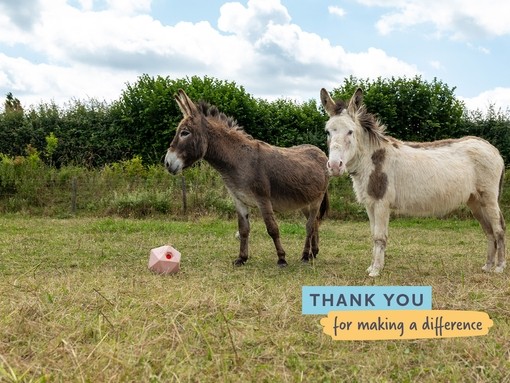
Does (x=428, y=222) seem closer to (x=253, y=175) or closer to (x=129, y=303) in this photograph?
(x=253, y=175)

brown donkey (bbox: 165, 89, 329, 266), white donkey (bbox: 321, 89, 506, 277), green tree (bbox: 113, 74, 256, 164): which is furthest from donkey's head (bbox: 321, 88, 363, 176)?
green tree (bbox: 113, 74, 256, 164)

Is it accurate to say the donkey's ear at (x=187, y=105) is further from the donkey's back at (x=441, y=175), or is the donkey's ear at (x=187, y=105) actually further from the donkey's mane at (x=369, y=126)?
the donkey's back at (x=441, y=175)

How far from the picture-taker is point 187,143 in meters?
6.83

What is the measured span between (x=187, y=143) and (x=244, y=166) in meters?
0.82

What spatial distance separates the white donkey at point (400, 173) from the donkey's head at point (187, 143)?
172cm

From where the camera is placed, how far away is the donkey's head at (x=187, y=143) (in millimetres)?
6824

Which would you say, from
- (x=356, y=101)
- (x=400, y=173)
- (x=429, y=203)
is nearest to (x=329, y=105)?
(x=356, y=101)

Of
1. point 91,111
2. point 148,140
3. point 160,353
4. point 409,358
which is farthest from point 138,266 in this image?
point 91,111

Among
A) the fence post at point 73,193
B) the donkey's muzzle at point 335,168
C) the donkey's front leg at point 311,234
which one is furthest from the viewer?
the fence post at point 73,193

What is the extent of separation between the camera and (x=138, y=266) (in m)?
6.81

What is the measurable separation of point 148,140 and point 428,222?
9.93m

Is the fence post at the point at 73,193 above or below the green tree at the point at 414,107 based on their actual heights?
below

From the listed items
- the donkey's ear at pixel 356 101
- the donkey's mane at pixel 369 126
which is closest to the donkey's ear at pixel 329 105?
the donkey's ear at pixel 356 101

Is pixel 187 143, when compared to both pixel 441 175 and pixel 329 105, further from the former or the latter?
pixel 441 175
